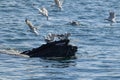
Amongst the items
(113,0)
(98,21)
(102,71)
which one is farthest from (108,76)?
(113,0)

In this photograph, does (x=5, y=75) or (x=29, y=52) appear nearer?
(x=5, y=75)

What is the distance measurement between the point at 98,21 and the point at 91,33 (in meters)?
6.50

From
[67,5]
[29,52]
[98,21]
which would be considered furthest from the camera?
[67,5]

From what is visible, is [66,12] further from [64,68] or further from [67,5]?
[64,68]

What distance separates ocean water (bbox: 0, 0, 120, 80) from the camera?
31.4m

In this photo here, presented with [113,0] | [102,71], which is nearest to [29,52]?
[102,71]

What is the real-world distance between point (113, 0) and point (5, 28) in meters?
24.9

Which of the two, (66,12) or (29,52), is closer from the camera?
(29,52)

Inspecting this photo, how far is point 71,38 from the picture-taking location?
43688 mm

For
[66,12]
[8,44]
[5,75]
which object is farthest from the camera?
[66,12]

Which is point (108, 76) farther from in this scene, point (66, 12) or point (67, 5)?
point (67, 5)

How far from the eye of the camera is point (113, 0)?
234 ft

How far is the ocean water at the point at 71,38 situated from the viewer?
31406mm

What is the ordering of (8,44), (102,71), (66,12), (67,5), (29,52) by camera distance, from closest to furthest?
(102,71), (29,52), (8,44), (66,12), (67,5)
